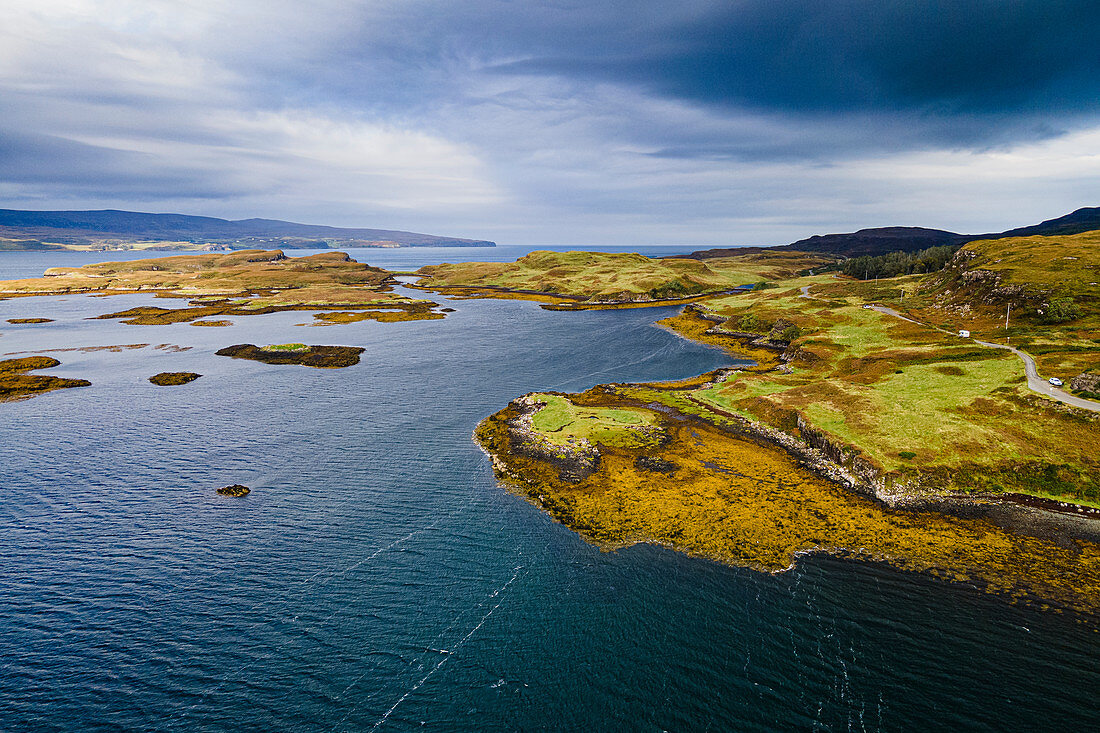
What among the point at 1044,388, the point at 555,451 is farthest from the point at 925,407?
the point at 555,451

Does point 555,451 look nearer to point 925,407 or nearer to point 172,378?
point 925,407

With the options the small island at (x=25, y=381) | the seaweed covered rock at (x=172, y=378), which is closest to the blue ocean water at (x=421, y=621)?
the seaweed covered rock at (x=172, y=378)

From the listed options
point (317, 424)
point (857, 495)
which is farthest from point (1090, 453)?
point (317, 424)

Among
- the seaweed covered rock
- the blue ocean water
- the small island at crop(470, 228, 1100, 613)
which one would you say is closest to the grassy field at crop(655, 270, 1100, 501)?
the small island at crop(470, 228, 1100, 613)

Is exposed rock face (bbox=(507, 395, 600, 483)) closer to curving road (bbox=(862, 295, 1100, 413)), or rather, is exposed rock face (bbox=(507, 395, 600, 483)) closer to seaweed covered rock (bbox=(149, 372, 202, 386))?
curving road (bbox=(862, 295, 1100, 413))

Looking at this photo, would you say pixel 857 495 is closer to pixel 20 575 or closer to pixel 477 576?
pixel 477 576
